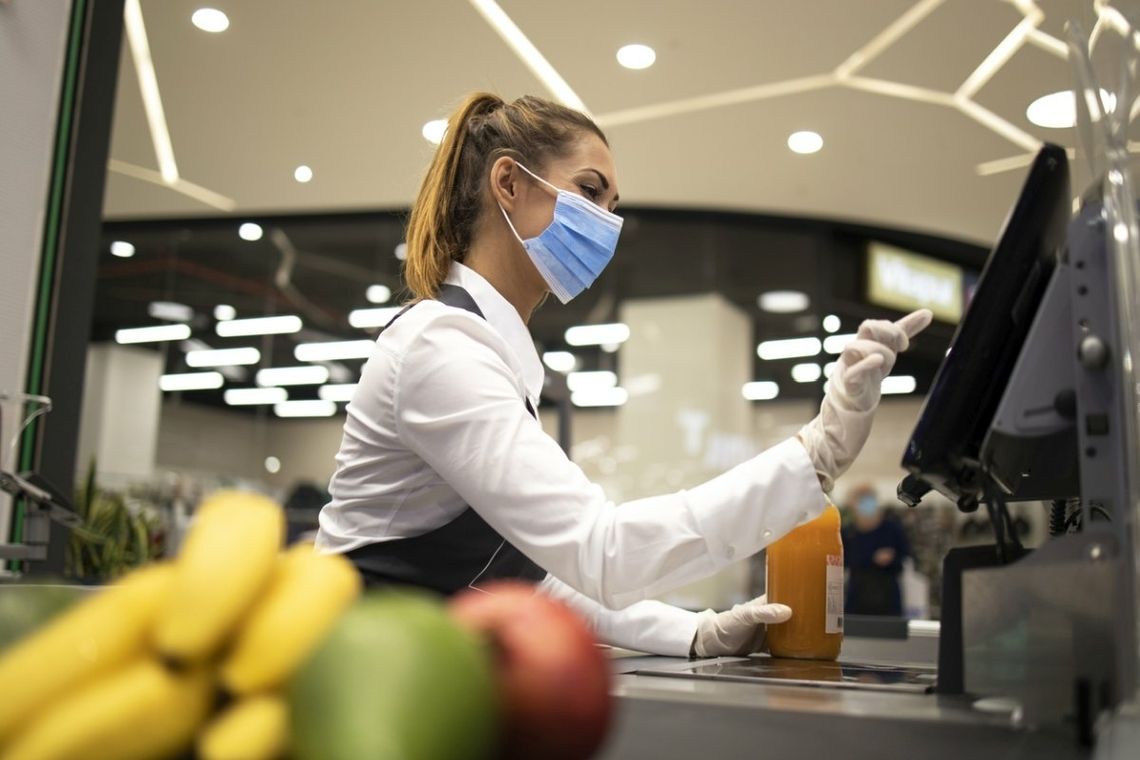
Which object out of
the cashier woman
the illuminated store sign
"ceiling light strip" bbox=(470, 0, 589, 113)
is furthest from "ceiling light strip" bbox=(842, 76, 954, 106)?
the cashier woman

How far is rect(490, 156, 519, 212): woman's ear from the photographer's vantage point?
1.45 metres

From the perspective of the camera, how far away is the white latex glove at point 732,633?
124 cm

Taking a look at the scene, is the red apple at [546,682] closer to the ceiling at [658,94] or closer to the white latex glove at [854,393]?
the white latex glove at [854,393]

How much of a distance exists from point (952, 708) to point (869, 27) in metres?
4.05

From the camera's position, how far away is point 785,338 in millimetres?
6699

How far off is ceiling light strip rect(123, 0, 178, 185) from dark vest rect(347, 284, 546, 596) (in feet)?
11.0

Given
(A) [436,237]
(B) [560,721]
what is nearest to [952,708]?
(B) [560,721]

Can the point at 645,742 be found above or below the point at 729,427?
below

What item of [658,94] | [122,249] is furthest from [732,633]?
[122,249]

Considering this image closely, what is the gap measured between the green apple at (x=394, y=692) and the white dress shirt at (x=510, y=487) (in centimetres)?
64

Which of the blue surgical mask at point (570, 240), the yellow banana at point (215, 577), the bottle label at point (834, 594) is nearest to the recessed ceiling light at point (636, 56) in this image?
the blue surgical mask at point (570, 240)

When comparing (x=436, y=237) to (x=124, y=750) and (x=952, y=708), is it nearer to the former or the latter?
(x=952, y=708)

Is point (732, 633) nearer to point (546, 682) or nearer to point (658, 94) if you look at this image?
point (546, 682)

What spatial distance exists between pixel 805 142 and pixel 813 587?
458cm
